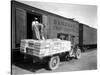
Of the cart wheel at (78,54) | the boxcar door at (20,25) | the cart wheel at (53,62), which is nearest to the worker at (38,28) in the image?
→ the boxcar door at (20,25)

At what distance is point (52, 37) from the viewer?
241cm

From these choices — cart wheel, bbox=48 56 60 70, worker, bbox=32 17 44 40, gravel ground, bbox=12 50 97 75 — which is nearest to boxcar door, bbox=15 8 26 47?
worker, bbox=32 17 44 40

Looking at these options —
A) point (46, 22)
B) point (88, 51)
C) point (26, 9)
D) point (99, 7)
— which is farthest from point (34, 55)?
point (99, 7)

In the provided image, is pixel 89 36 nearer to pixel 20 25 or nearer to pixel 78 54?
pixel 78 54

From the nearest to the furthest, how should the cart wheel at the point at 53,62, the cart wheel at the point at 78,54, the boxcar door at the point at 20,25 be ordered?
the boxcar door at the point at 20,25, the cart wheel at the point at 53,62, the cart wheel at the point at 78,54

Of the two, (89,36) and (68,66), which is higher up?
(89,36)

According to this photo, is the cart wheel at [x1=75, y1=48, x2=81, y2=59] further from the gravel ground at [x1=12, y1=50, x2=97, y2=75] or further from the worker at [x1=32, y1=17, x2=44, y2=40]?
the worker at [x1=32, y1=17, x2=44, y2=40]

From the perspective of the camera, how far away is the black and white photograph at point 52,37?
7.33 ft

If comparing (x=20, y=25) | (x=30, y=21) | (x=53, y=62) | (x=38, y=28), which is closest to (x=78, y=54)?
(x=53, y=62)

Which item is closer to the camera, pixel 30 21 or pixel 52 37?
pixel 30 21

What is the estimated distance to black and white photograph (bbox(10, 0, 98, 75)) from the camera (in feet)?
7.33

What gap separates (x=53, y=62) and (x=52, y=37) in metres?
0.38

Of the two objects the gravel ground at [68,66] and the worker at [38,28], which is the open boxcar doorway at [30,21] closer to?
the worker at [38,28]

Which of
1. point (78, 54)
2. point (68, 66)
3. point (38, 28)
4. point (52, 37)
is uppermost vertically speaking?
point (38, 28)
